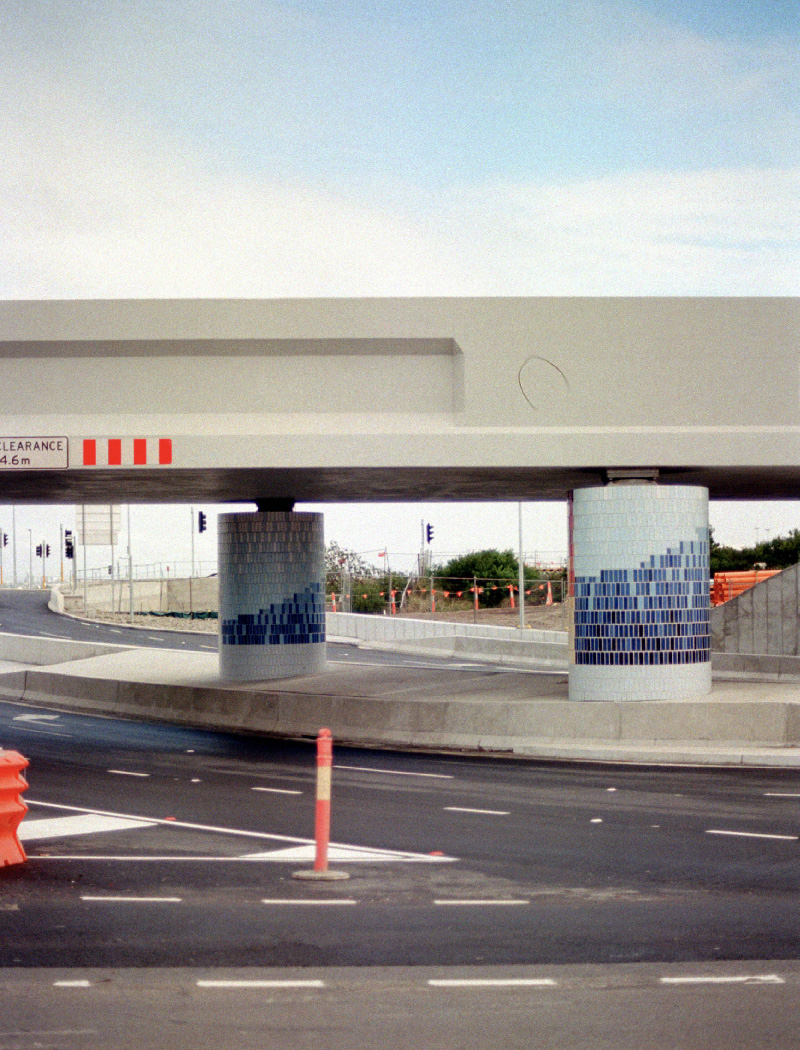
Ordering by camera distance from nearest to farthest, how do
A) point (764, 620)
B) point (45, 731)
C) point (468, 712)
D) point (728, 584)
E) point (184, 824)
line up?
point (184, 824), point (468, 712), point (45, 731), point (764, 620), point (728, 584)

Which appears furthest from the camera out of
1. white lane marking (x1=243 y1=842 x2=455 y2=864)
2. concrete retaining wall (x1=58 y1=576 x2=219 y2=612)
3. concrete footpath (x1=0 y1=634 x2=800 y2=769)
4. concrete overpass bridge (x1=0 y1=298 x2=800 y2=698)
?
concrete retaining wall (x1=58 y1=576 x2=219 y2=612)

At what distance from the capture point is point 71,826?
42.4 ft

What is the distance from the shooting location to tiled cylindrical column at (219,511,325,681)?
1065 inches

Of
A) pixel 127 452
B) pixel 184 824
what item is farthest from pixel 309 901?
pixel 127 452

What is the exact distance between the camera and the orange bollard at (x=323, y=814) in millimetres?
10102

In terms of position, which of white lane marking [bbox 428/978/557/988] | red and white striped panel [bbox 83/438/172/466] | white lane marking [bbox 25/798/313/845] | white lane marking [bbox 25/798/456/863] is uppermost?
red and white striped panel [bbox 83/438/172/466]

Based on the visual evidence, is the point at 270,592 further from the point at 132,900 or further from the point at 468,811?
the point at 132,900

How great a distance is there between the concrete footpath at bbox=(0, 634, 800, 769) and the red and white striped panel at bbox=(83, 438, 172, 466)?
17.1 ft

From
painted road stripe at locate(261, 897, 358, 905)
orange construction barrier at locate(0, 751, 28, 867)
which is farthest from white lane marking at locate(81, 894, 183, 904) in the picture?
orange construction barrier at locate(0, 751, 28, 867)

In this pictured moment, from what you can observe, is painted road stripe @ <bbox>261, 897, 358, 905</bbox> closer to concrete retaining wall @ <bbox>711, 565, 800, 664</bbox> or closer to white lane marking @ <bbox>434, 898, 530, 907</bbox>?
white lane marking @ <bbox>434, 898, 530, 907</bbox>

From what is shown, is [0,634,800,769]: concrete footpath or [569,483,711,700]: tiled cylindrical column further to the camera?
[569,483,711,700]: tiled cylindrical column

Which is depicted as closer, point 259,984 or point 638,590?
point 259,984

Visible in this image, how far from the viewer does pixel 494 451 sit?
19469mm

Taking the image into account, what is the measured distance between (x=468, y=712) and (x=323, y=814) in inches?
393
